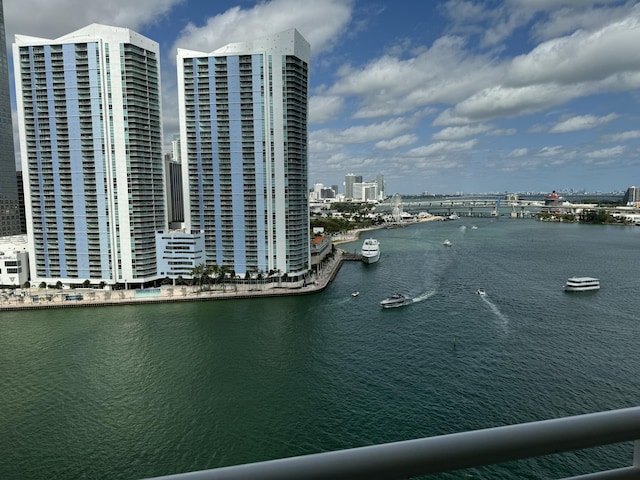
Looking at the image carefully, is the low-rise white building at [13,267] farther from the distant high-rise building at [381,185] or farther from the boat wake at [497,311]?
the distant high-rise building at [381,185]

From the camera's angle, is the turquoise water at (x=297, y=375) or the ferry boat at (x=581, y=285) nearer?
the turquoise water at (x=297, y=375)

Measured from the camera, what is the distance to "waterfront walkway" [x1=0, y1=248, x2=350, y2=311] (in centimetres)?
1115

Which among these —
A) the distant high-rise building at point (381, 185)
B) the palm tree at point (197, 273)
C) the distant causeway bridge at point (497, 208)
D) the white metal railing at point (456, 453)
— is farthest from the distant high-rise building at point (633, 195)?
the white metal railing at point (456, 453)

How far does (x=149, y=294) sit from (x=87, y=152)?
4.56 meters

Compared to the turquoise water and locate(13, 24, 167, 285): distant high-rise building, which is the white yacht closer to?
the turquoise water

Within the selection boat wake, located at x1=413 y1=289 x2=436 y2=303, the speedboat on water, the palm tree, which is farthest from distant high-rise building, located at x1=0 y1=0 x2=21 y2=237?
boat wake, located at x1=413 y1=289 x2=436 y2=303

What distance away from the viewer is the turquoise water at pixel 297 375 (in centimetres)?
480

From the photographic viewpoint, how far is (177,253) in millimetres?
13031

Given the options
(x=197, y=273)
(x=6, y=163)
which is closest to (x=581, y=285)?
(x=197, y=273)

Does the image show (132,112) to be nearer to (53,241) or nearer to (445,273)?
(53,241)

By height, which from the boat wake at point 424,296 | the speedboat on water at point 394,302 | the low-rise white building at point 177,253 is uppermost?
the low-rise white building at point 177,253

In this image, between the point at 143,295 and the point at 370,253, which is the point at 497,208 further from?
the point at 143,295

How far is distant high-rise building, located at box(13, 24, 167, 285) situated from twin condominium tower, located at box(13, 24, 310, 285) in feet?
0.10

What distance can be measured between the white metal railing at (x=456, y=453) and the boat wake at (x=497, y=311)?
29.6 feet
